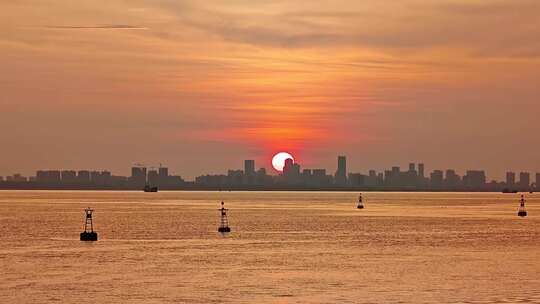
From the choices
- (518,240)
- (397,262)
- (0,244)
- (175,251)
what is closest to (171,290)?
(397,262)

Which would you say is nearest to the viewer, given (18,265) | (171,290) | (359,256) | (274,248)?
(171,290)

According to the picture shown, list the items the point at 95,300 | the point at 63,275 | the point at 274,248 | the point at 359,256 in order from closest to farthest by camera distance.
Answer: the point at 95,300 < the point at 63,275 < the point at 359,256 < the point at 274,248

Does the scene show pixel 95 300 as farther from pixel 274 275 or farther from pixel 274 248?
pixel 274 248

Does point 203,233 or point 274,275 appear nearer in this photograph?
point 274,275

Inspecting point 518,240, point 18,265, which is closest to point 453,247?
point 518,240

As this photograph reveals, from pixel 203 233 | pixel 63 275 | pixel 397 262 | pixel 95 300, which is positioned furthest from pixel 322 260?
pixel 203 233

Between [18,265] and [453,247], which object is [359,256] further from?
[18,265]

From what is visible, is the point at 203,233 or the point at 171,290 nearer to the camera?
the point at 171,290

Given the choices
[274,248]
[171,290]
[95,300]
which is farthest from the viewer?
[274,248]

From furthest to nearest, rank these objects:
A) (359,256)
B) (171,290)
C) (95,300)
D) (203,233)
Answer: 1. (203,233)
2. (359,256)
3. (171,290)
4. (95,300)
